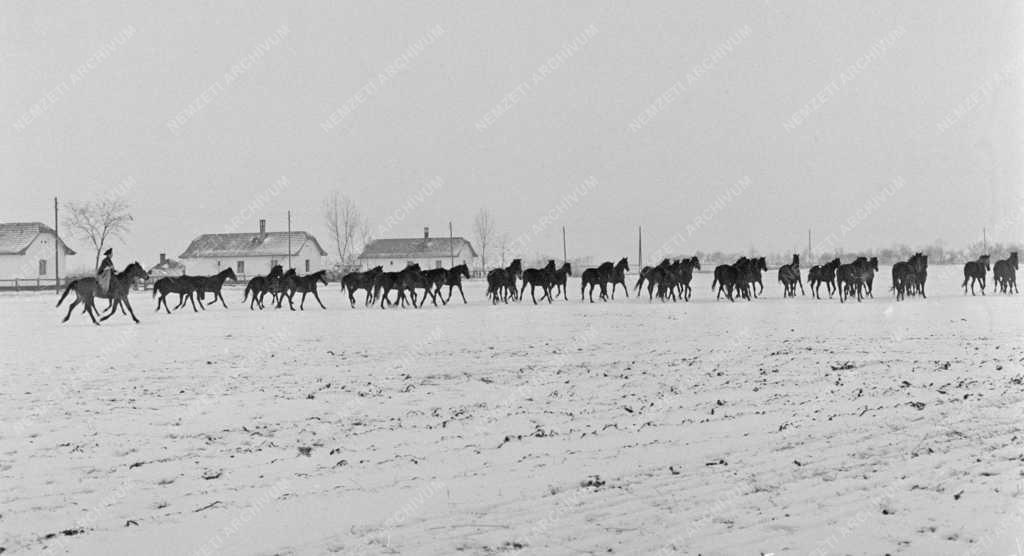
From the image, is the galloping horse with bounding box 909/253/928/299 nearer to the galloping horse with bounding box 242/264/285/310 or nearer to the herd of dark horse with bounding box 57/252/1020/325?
the herd of dark horse with bounding box 57/252/1020/325

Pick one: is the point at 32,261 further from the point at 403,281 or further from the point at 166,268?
the point at 403,281

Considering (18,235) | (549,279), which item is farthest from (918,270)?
(18,235)

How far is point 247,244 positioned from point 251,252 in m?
2.02

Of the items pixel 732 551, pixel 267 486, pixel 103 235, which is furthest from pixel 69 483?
pixel 103 235

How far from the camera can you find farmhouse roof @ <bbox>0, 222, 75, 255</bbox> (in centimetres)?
6012

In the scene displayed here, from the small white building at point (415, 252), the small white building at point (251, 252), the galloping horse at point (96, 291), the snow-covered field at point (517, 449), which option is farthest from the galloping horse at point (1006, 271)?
the small white building at point (251, 252)

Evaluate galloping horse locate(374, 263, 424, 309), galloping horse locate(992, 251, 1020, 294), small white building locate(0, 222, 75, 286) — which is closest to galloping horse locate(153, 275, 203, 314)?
galloping horse locate(374, 263, 424, 309)

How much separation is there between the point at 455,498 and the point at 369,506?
650mm

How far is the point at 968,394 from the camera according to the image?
28.1ft

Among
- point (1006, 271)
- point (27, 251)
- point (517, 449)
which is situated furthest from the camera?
point (27, 251)

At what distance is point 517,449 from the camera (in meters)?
6.94

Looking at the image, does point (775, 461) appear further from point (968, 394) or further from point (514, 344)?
point (514, 344)

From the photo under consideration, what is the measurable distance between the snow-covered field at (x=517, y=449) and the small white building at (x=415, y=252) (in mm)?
72179

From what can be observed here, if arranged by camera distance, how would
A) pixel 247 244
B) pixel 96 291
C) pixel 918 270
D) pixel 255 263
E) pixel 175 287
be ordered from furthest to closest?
pixel 247 244 < pixel 255 263 < pixel 918 270 < pixel 175 287 < pixel 96 291
